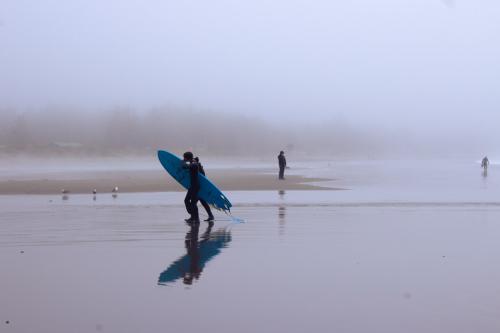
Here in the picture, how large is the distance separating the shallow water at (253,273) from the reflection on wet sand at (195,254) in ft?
0.07

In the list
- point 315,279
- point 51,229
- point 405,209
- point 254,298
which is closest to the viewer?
point 254,298

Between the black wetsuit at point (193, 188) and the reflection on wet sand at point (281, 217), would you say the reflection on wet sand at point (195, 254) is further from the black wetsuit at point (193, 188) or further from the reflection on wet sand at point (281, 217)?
the reflection on wet sand at point (281, 217)

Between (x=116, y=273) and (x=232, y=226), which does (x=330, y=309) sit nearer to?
(x=116, y=273)

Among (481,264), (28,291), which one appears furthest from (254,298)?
(481,264)

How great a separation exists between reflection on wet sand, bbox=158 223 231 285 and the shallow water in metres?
0.02

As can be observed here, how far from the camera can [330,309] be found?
252 inches

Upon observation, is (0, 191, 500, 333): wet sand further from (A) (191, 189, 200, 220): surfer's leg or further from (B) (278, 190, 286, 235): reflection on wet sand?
(A) (191, 189, 200, 220): surfer's leg

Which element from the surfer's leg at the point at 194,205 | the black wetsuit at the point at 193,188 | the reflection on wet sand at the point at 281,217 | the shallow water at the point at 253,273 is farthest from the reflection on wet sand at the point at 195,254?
the reflection on wet sand at the point at 281,217

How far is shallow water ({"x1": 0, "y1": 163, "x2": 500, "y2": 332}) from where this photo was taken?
239 inches

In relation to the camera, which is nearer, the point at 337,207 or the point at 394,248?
the point at 394,248

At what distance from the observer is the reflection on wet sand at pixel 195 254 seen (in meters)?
7.98

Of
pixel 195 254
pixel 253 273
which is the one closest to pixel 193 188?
pixel 195 254

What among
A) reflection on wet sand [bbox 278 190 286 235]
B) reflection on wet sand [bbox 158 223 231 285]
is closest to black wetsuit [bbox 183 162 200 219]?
reflection on wet sand [bbox 158 223 231 285]

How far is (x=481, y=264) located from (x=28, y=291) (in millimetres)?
6110
